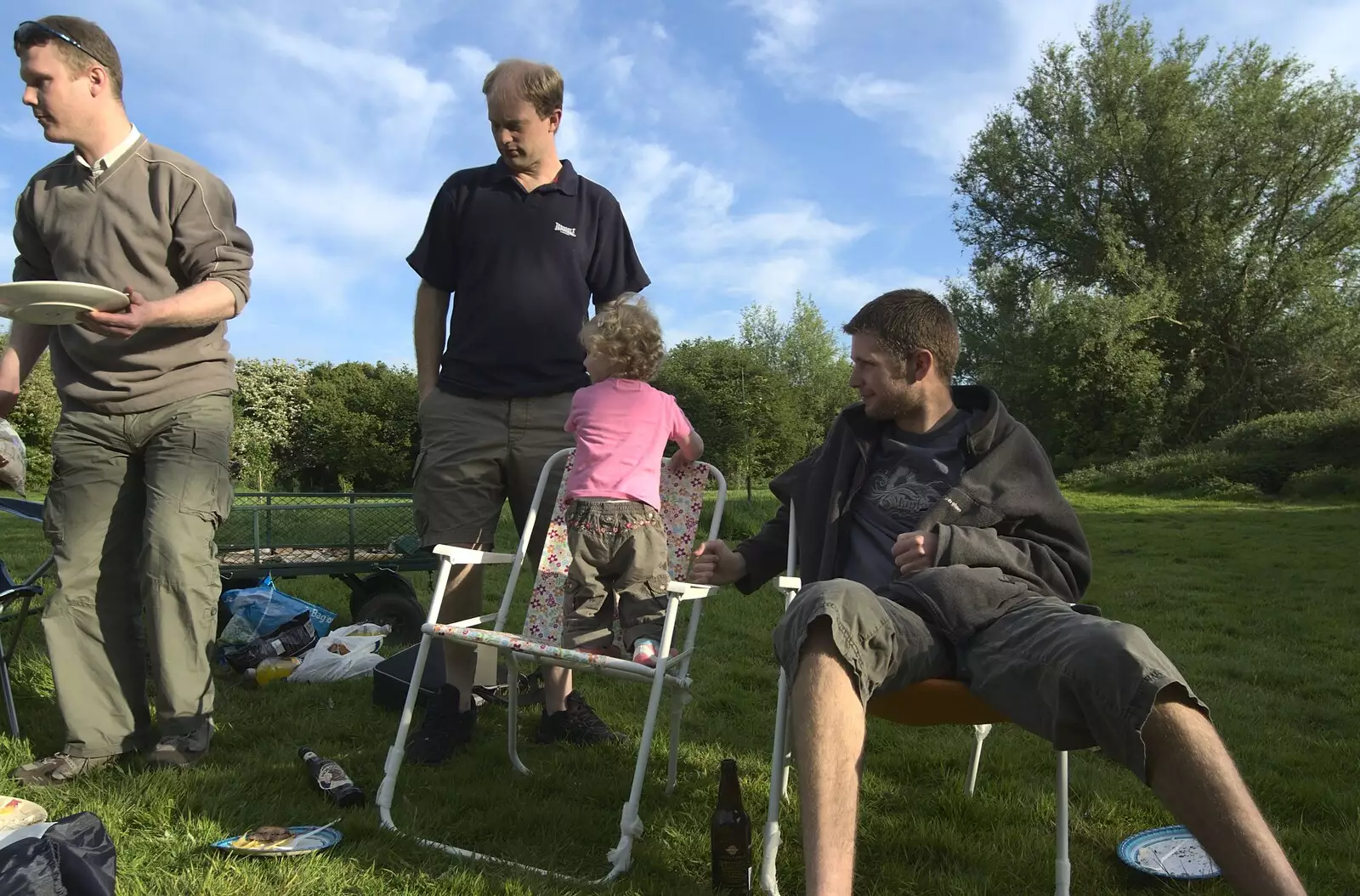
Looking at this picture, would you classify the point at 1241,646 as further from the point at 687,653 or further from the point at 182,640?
the point at 182,640

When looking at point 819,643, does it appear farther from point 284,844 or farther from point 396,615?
point 396,615

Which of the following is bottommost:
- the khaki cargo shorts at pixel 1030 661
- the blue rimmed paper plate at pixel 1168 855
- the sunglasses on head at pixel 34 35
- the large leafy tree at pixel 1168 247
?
the blue rimmed paper plate at pixel 1168 855

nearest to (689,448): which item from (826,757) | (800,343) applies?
(826,757)

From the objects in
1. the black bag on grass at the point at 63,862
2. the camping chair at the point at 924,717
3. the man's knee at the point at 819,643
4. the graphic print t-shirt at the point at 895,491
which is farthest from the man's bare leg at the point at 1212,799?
the black bag on grass at the point at 63,862

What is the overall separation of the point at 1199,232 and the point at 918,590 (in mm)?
Result: 25381

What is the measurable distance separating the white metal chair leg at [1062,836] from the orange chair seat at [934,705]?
19 centimetres

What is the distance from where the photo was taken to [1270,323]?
912 inches

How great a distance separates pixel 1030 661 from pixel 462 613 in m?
2.12

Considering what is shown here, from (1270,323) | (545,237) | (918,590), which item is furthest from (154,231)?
(1270,323)

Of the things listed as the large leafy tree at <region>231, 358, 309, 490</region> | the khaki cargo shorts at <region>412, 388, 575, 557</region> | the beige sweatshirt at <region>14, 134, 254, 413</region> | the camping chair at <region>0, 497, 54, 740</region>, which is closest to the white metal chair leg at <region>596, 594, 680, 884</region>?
the khaki cargo shorts at <region>412, 388, 575, 557</region>

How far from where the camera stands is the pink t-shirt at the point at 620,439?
3336mm

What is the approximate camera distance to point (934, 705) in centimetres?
229

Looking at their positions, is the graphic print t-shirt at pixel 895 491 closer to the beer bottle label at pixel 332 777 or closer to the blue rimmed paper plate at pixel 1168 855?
the blue rimmed paper plate at pixel 1168 855

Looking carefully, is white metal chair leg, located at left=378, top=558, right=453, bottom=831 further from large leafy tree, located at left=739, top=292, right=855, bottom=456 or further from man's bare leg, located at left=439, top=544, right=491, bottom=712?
large leafy tree, located at left=739, top=292, right=855, bottom=456
